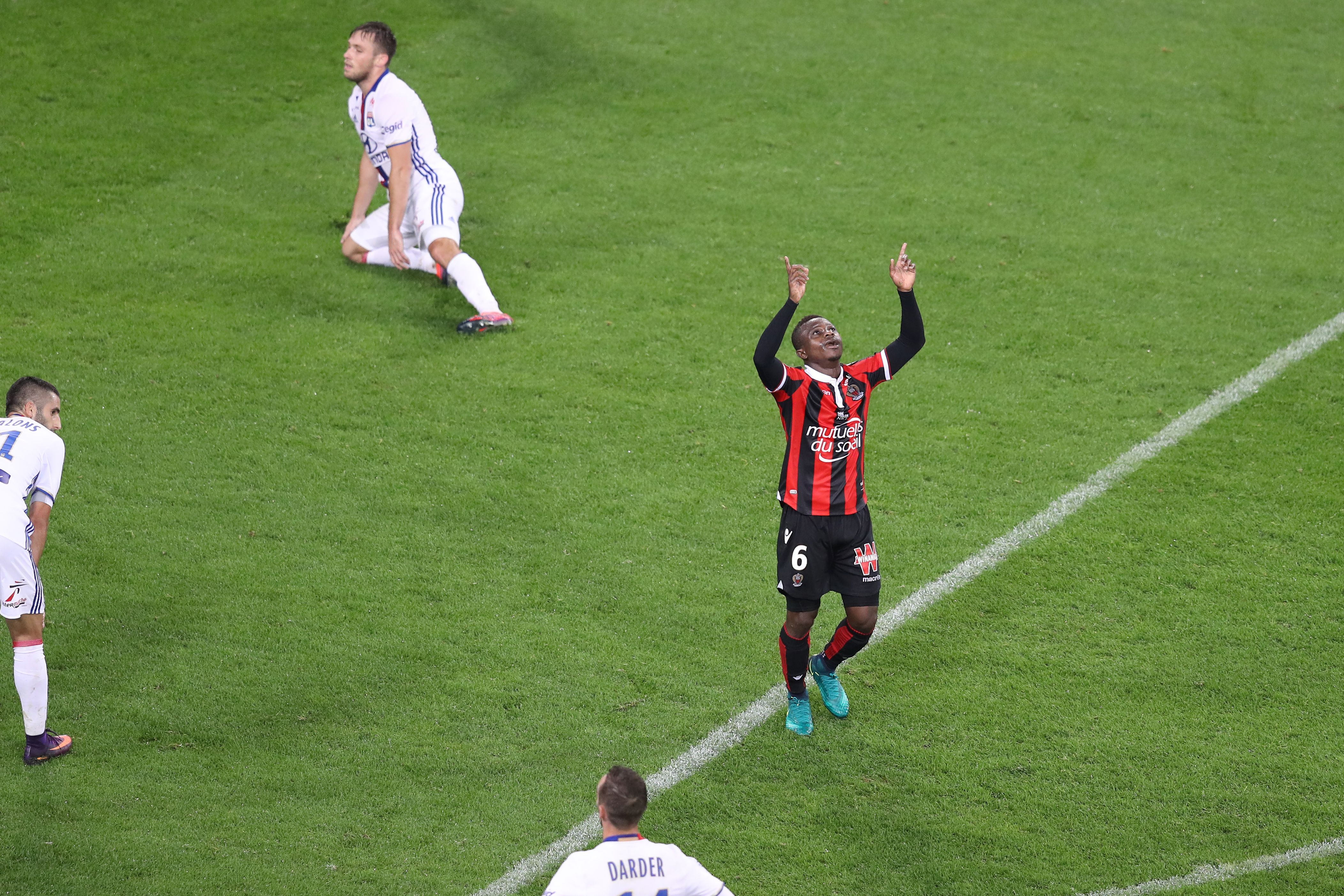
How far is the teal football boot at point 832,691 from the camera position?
632 cm

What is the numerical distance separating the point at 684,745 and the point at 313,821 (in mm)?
1721

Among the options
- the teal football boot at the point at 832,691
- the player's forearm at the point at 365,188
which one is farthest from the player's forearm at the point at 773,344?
the player's forearm at the point at 365,188

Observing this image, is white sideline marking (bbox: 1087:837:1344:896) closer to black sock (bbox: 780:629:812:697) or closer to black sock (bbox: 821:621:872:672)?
black sock (bbox: 821:621:872:672)

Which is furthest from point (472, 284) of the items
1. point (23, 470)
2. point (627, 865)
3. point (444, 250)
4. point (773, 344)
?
point (627, 865)

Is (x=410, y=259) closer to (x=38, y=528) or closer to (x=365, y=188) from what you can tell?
(x=365, y=188)

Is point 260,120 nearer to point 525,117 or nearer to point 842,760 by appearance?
point 525,117

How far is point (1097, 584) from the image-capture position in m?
7.32

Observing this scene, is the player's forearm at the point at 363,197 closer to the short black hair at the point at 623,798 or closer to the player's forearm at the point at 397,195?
the player's forearm at the point at 397,195

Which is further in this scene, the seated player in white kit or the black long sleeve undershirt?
the seated player in white kit

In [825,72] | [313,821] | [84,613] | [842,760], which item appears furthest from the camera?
[825,72]

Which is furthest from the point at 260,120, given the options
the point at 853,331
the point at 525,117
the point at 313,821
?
the point at 313,821

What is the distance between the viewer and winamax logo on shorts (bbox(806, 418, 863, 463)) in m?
5.82

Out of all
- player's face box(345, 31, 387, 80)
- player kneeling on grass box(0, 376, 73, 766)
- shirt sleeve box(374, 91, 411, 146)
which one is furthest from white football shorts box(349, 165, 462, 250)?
player kneeling on grass box(0, 376, 73, 766)

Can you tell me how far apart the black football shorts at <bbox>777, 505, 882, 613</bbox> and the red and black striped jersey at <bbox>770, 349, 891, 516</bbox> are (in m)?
0.06
